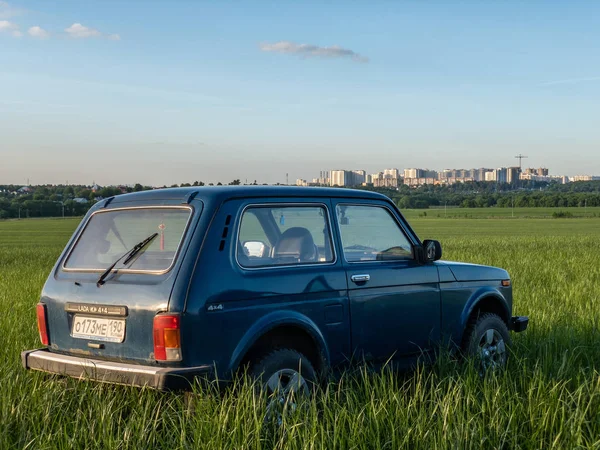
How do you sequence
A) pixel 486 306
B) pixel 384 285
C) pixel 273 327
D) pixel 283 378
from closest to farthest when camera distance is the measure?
pixel 273 327 < pixel 283 378 < pixel 384 285 < pixel 486 306

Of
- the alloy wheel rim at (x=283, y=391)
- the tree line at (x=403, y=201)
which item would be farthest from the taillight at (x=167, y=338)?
the tree line at (x=403, y=201)

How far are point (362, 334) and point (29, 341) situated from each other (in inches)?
155

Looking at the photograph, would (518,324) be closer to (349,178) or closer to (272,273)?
(272,273)

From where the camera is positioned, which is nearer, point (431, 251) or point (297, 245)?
point (297, 245)

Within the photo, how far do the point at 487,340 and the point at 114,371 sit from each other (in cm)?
356

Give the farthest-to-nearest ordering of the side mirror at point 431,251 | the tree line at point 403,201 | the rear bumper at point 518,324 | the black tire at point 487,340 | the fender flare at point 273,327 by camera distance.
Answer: the tree line at point 403,201
the rear bumper at point 518,324
the black tire at point 487,340
the side mirror at point 431,251
the fender flare at point 273,327

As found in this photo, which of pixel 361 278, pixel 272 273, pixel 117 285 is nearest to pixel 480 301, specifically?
pixel 361 278

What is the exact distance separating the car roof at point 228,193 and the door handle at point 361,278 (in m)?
0.64

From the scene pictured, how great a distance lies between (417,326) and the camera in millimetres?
6180

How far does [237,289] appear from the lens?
480 centimetres

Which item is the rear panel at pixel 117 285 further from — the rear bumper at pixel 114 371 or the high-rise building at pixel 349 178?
the high-rise building at pixel 349 178

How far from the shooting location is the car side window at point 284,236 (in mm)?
5117

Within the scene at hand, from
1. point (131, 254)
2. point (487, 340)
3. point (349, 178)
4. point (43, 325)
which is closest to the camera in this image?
point (131, 254)

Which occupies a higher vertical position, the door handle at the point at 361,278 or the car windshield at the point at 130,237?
the car windshield at the point at 130,237
